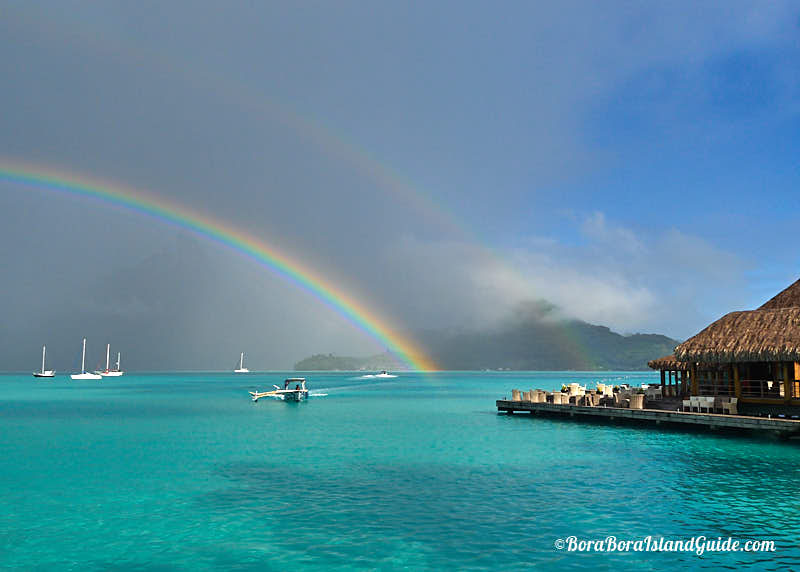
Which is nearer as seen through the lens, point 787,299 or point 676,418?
point 676,418

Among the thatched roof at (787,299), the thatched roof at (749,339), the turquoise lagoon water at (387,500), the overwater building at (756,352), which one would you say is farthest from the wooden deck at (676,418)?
the thatched roof at (787,299)

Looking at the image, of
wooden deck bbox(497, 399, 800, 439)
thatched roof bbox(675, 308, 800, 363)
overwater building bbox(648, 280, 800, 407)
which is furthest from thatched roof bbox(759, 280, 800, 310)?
→ wooden deck bbox(497, 399, 800, 439)

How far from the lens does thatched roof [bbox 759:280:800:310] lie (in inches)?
1742

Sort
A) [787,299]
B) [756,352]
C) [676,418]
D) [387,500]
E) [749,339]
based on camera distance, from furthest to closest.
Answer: [787,299]
[676,418]
[749,339]
[756,352]
[387,500]

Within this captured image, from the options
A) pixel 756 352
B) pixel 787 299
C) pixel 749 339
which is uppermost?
pixel 787 299

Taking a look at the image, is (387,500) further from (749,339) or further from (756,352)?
(749,339)

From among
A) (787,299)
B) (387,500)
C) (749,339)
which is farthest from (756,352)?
(387,500)

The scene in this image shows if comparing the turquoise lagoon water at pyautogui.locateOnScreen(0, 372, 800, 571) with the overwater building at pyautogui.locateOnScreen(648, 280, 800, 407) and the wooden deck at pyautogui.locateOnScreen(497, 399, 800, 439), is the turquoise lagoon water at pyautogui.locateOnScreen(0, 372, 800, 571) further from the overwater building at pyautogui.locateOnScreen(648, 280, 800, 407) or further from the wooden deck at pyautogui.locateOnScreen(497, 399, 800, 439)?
the overwater building at pyautogui.locateOnScreen(648, 280, 800, 407)

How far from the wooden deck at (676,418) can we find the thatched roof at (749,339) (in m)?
3.64

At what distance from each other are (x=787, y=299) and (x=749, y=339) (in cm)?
1026

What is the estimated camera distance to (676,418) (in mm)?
38406

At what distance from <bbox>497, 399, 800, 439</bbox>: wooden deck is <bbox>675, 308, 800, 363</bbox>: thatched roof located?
364cm

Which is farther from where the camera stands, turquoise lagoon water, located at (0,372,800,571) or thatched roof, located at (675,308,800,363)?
thatched roof, located at (675,308,800,363)

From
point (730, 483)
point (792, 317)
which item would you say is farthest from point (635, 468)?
point (792, 317)
